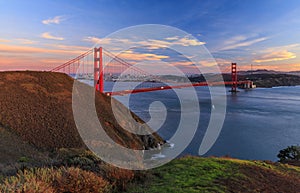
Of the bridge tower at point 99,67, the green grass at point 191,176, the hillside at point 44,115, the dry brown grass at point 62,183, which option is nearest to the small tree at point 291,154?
the hillside at point 44,115

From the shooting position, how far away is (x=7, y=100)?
16.4m

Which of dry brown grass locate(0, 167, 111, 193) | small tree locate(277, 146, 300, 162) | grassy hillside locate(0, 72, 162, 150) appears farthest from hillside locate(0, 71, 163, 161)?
small tree locate(277, 146, 300, 162)

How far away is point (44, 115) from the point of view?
51.1 feet

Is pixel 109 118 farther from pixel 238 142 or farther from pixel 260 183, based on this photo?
pixel 260 183

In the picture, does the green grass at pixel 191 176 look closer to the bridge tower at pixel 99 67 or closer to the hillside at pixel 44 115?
the hillside at pixel 44 115

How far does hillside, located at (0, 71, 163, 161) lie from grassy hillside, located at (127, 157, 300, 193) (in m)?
7.17

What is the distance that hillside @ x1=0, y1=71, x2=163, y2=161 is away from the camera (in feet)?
43.3

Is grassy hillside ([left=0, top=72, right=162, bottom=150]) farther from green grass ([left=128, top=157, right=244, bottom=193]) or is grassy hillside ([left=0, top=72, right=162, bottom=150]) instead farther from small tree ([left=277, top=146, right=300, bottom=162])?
green grass ([left=128, top=157, right=244, bottom=193])

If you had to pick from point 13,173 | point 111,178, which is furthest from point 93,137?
point 111,178

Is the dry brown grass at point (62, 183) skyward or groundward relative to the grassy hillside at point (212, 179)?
skyward

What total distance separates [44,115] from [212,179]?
12867mm

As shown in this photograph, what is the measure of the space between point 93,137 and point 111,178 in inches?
376

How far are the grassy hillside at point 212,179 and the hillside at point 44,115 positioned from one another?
23.5ft

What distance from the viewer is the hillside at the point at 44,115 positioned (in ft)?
43.3
